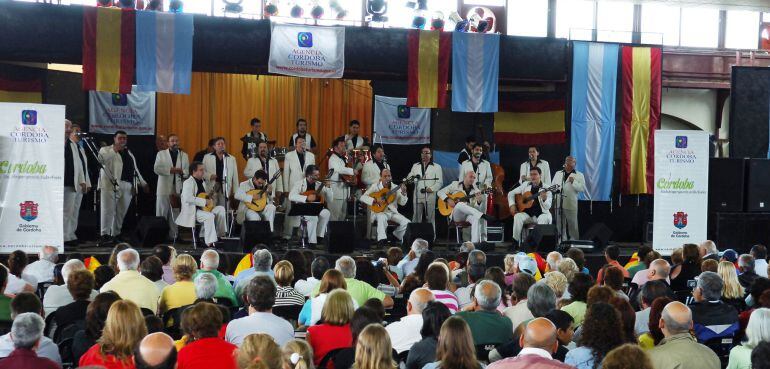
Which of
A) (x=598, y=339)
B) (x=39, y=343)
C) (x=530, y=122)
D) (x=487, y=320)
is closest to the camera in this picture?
(x=39, y=343)

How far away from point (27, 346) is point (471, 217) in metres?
10.3

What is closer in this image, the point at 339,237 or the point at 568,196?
the point at 339,237

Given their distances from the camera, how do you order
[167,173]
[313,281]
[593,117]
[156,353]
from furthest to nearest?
1. [593,117]
2. [167,173]
3. [313,281]
4. [156,353]

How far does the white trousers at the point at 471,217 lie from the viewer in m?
14.6

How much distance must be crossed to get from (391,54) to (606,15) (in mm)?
6760

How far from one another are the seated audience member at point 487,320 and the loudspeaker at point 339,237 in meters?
7.07

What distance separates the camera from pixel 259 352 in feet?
14.4

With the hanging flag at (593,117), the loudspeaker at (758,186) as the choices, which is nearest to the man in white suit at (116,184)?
the hanging flag at (593,117)

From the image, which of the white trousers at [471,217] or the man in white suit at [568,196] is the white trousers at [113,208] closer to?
the white trousers at [471,217]

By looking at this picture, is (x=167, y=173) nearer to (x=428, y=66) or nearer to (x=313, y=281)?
(x=428, y=66)

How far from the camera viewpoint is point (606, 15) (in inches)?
789

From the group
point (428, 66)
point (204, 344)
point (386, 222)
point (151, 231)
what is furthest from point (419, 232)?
point (204, 344)

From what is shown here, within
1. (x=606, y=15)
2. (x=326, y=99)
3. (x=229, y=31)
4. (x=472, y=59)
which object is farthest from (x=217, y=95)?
(x=606, y=15)

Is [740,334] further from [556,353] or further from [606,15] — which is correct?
[606,15]
